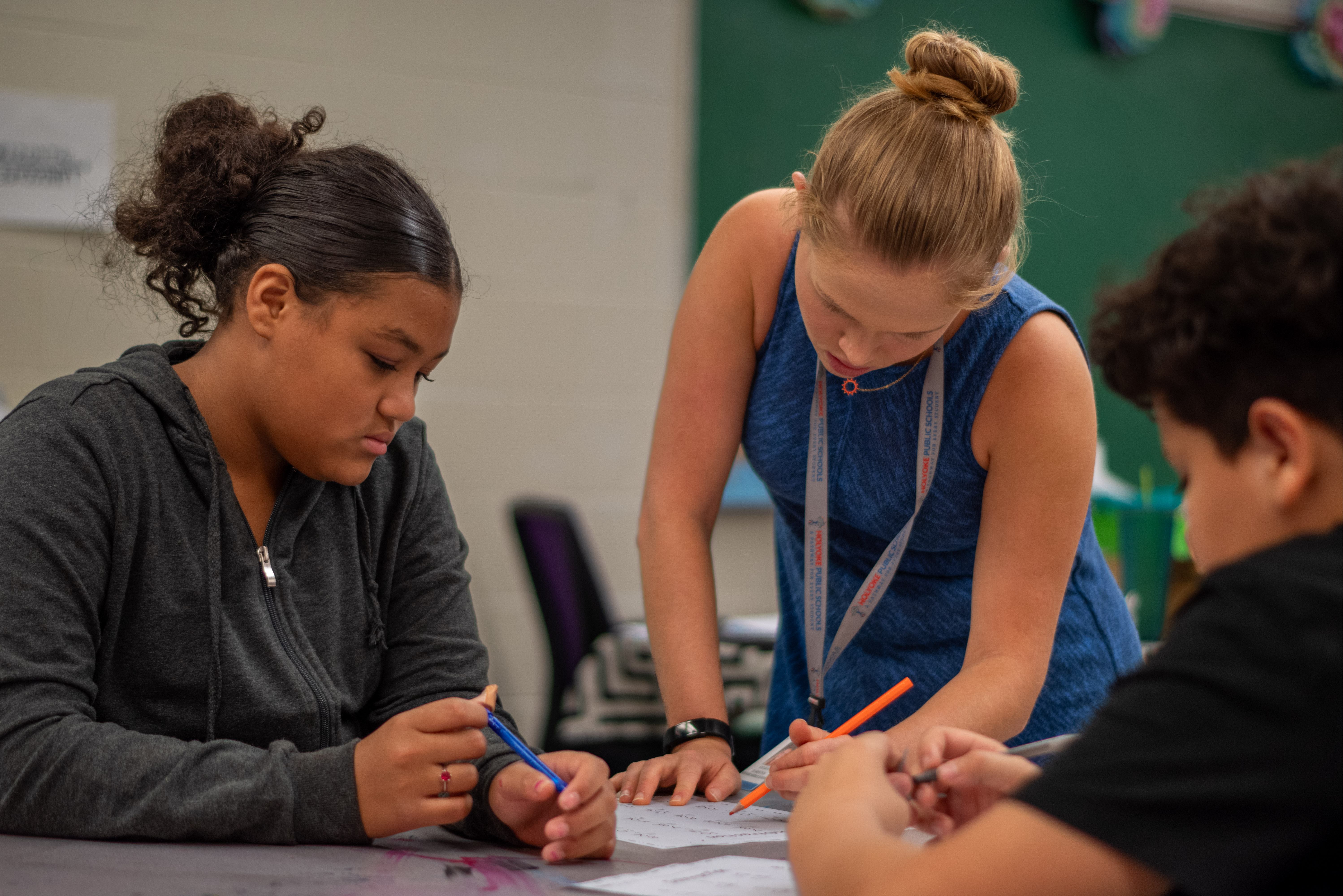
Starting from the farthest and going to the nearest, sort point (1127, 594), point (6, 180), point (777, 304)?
1. point (6, 180)
2. point (1127, 594)
3. point (777, 304)

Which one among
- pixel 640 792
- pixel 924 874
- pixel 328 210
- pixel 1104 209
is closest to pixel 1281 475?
pixel 924 874

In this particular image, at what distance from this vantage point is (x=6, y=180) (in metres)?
2.86

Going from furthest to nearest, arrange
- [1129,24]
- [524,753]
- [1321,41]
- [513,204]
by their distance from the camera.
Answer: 1. [1321,41]
2. [1129,24]
3. [513,204]
4. [524,753]

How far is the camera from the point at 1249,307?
653 mm

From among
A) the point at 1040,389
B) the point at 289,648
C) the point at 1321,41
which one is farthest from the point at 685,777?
the point at 1321,41

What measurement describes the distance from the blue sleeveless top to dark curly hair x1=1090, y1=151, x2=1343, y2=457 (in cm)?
53

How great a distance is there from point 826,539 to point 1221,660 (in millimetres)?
809

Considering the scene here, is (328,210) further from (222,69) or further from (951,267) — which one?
(222,69)

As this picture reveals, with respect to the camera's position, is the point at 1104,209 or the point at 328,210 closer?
the point at 328,210

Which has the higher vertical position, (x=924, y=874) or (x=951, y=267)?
(x=951, y=267)

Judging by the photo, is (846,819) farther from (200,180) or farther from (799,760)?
(200,180)

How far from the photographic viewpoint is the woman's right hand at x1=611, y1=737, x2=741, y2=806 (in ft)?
3.96

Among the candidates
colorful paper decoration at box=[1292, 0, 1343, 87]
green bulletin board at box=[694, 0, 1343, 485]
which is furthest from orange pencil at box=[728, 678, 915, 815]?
colorful paper decoration at box=[1292, 0, 1343, 87]

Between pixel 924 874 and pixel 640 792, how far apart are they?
2.07ft
